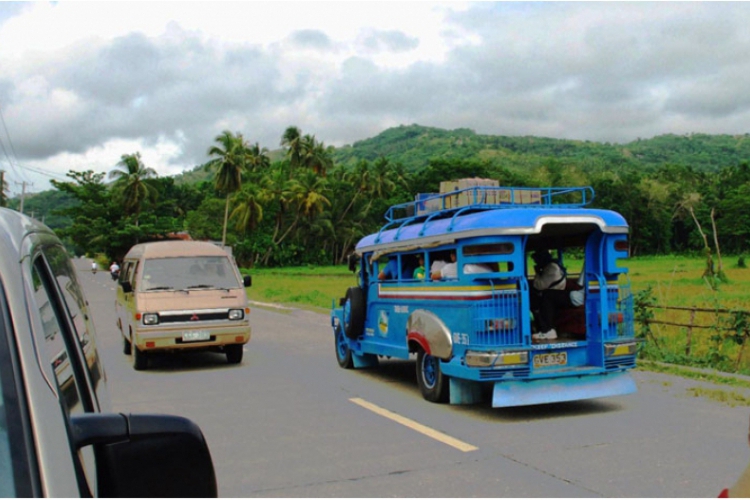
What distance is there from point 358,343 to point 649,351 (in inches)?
189

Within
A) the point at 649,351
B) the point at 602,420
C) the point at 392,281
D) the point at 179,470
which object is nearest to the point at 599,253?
the point at 602,420

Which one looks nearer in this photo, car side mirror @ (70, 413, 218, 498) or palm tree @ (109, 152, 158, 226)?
car side mirror @ (70, 413, 218, 498)

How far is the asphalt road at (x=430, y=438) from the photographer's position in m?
5.87

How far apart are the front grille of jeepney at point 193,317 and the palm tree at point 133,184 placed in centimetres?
6183

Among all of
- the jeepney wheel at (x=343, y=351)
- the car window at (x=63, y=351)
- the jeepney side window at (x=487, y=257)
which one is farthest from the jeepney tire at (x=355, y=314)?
the car window at (x=63, y=351)

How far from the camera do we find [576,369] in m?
8.47

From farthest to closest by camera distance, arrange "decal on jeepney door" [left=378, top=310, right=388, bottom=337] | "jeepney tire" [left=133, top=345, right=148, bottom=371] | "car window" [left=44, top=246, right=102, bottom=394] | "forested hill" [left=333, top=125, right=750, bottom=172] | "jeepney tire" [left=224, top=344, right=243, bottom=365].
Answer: "forested hill" [left=333, top=125, right=750, bottom=172] < "jeepney tire" [left=224, top=344, right=243, bottom=365] < "jeepney tire" [left=133, top=345, right=148, bottom=371] < "decal on jeepney door" [left=378, top=310, right=388, bottom=337] < "car window" [left=44, top=246, right=102, bottom=394]

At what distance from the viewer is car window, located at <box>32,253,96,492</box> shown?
1.86 metres

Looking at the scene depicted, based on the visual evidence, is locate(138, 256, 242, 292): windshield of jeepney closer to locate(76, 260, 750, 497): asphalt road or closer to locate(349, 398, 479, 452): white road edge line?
locate(76, 260, 750, 497): asphalt road

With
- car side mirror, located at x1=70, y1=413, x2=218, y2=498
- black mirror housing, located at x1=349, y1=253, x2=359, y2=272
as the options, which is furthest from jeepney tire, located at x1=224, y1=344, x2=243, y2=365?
car side mirror, located at x1=70, y1=413, x2=218, y2=498

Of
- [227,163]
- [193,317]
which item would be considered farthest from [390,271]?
[227,163]

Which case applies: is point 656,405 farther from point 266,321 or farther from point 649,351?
point 266,321

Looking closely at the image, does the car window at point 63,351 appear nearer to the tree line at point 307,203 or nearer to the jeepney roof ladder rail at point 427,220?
the jeepney roof ladder rail at point 427,220

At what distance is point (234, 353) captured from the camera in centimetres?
1280
